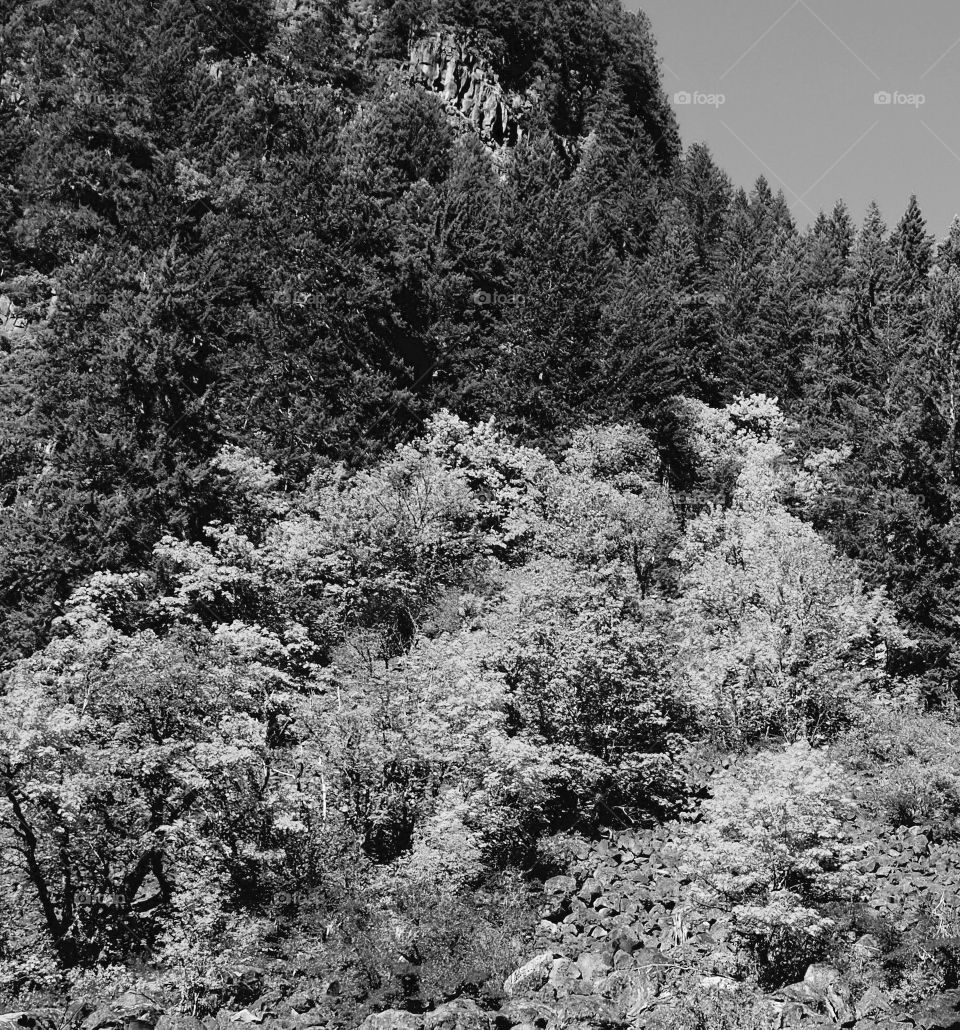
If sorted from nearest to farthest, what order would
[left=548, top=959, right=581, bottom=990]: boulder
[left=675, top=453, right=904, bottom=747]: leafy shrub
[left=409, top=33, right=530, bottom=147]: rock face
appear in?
[left=548, top=959, right=581, bottom=990]: boulder
[left=675, top=453, right=904, bottom=747]: leafy shrub
[left=409, top=33, right=530, bottom=147]: rock face

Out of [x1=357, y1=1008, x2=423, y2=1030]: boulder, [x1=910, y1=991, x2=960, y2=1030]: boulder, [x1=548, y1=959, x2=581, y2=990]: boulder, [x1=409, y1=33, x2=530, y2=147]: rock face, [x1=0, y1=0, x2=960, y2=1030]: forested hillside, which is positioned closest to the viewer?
[x1=910, y1=991, x2=960, y2=1030]: boulder

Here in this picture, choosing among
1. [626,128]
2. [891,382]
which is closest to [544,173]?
[891,382]

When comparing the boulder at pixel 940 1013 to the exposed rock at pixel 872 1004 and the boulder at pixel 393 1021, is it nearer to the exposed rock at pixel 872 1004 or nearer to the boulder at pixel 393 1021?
the exposed rock at pixel 872 1004

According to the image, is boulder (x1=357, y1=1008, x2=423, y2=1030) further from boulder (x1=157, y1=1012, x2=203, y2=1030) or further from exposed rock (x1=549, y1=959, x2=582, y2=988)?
boulder (x1=157, y1=1012, x2=203, y2=1030)

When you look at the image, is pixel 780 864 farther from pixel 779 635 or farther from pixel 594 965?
pixel 779 635

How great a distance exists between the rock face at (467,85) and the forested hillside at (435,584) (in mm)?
15932

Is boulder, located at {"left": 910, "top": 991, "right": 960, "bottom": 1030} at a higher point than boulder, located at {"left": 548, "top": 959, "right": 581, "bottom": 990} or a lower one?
higher

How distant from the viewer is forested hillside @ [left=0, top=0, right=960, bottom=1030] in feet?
54.4

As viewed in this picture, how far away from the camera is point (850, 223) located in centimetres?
6881

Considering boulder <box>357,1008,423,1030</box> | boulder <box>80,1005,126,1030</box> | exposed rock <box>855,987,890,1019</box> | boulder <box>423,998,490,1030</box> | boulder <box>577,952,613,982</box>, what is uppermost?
exposed rock <box>855,987,890,1019</box>

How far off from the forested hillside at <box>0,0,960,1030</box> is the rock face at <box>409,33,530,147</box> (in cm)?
1593

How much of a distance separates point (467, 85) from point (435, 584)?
54433mm

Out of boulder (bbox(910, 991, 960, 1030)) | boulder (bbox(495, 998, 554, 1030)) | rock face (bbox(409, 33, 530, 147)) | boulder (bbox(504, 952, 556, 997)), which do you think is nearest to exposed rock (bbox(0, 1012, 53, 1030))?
boulder (bbox(495, 998, 554, 1030))

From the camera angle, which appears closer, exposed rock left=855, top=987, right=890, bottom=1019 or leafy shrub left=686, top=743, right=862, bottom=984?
exposed rock left=855, top=987, right=890, bottom=1019
